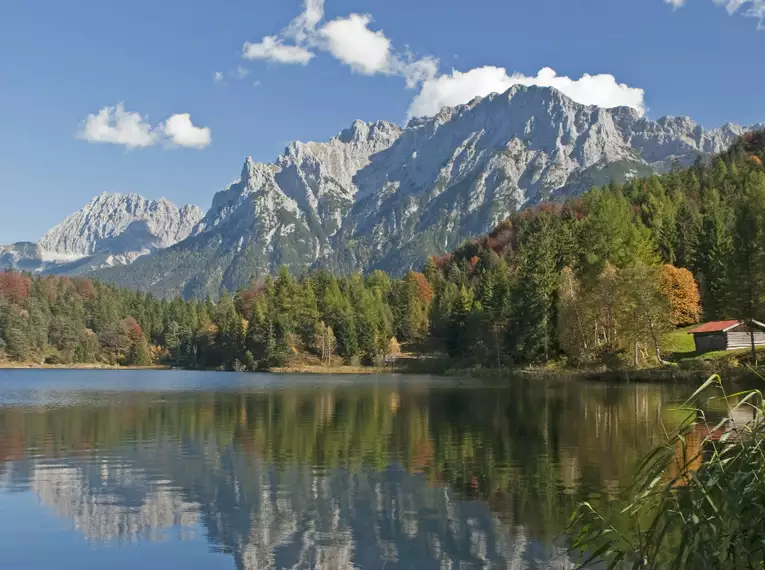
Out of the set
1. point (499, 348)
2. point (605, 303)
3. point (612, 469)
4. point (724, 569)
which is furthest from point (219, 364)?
point (724, 569)

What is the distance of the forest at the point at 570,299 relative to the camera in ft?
295

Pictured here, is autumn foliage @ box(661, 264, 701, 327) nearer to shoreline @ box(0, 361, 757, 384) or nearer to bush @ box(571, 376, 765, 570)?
shoreline @ box(0, 361, 757, 384)

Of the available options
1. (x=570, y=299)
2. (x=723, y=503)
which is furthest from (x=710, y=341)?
(x=723, y=503)

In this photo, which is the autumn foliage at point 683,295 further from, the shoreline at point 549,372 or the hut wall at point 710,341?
the shoreline at point 549,372

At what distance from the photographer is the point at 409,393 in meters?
80.2

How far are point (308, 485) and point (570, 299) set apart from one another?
78.0 metres

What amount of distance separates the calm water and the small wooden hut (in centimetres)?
3584

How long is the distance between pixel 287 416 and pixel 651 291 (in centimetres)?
5478

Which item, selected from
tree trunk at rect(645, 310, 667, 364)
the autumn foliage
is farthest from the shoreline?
the autumn foliage

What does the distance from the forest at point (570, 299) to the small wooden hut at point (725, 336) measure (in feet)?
10.1

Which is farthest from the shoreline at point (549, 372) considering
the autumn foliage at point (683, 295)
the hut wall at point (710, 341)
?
the autumn foliage at point (683, 295)

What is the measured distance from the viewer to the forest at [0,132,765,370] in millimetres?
89875

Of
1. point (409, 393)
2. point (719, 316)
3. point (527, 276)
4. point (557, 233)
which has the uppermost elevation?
point (557, 233)

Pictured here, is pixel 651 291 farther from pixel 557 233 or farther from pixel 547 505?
Answer: pixel 547 505
